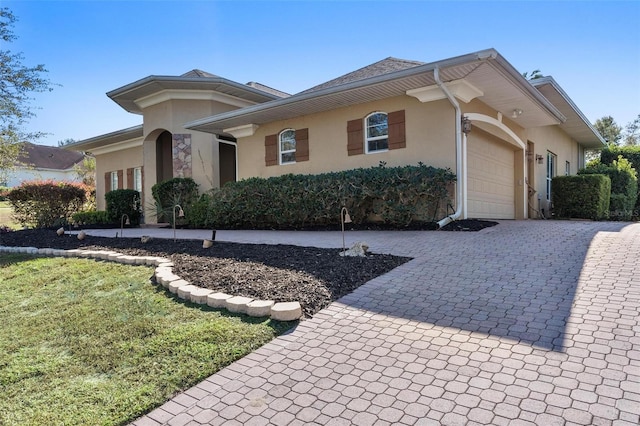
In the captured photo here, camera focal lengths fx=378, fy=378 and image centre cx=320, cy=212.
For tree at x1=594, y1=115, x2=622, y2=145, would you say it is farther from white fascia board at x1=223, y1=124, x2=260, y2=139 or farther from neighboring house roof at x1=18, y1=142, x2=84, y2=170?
neighboring house roof at x1=18, y1=142, x2=84, y2=170

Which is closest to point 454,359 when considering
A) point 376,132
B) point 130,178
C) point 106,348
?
point 106,348

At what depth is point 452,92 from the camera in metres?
8.61

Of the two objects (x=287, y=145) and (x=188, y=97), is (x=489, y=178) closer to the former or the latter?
(x=287, y=145)

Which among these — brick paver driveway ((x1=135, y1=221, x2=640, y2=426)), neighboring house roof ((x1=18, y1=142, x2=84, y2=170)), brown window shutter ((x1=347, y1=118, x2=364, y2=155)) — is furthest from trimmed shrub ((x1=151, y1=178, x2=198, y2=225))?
neighboring house roof ((x1=18, y1=142, x2=84, y2=170))

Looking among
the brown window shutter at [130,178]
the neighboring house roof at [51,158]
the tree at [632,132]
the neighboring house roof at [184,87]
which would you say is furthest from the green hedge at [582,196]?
the neighboring house roof at [51,158]

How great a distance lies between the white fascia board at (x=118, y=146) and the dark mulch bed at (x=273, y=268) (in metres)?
11.2

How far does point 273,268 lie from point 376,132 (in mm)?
6140

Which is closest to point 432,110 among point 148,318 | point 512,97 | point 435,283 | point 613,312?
point 512,97

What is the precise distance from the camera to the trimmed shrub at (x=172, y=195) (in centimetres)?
1325

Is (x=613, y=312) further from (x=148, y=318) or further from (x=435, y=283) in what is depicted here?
(x=148, y=318)

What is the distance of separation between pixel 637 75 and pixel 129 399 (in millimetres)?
18936

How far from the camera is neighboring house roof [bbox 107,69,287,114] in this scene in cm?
1319

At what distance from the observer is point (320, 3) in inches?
357

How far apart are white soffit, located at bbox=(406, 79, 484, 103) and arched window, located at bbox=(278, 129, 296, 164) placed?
13.4 ft
